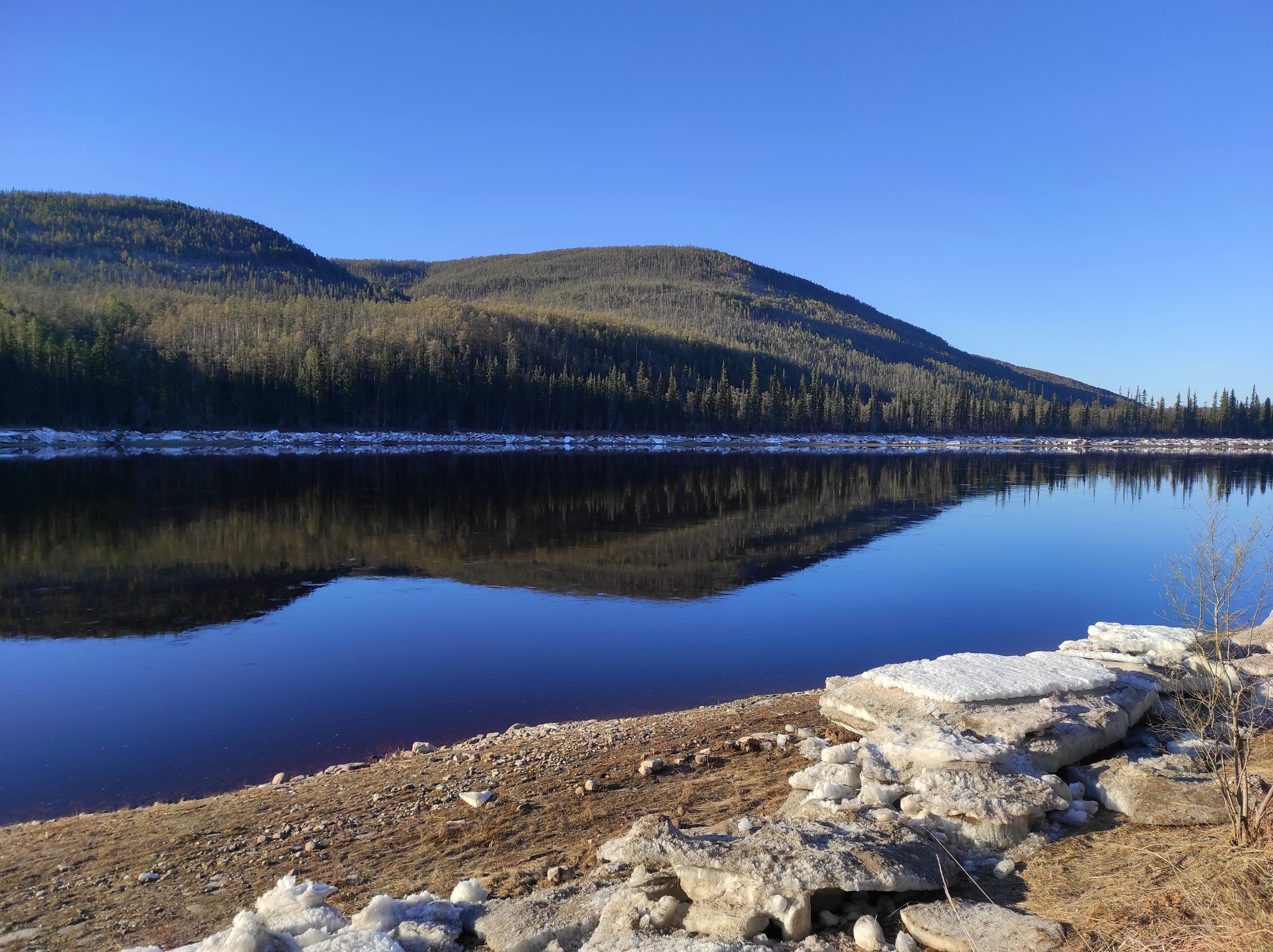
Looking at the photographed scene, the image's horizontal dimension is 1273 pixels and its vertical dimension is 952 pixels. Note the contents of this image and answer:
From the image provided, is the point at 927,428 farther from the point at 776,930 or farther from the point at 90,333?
the point at 776,930

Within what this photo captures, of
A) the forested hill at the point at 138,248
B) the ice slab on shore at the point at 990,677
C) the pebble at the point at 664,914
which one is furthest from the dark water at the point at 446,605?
the forested hill at the point at 138,248

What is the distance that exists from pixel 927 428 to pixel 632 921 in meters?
145

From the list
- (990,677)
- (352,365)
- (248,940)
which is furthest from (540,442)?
(248,940)

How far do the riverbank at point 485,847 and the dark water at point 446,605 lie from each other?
1842 millimetres

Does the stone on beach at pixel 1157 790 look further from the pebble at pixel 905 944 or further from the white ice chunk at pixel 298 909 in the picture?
the white ice chunk at pixel 298 909

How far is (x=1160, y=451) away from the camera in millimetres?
105938

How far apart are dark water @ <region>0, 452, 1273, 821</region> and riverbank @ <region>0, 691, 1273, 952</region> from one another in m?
1.84

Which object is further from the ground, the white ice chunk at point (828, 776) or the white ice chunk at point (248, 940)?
the white ice chunk at point (248, 940)

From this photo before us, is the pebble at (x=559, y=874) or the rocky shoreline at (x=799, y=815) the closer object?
the rocky shoreline at (x=799, y=815)

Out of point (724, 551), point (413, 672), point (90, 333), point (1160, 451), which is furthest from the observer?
point (1160, 451)

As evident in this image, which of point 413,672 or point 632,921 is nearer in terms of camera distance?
point 632,921

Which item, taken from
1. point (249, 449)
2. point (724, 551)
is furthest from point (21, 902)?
point (249, 449)

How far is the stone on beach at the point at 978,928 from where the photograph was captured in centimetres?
421

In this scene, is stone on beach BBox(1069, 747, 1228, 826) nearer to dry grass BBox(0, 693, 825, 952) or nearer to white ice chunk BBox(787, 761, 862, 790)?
white ice chunk BBox(787, 761, 862, 790)
